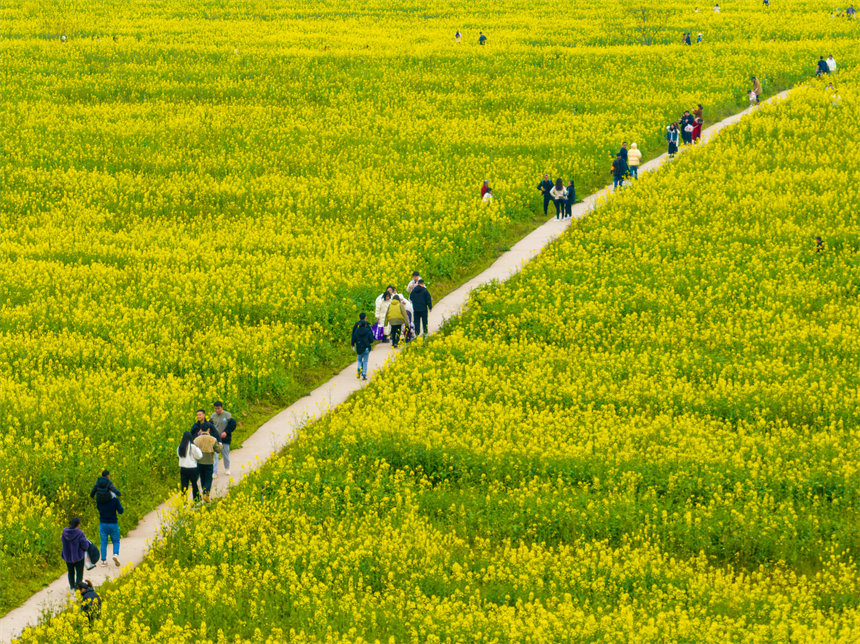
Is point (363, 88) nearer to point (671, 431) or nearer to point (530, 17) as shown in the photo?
point (530, 17)

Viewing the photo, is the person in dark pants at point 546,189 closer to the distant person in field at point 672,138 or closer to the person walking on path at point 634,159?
the person walking on path at point 634,159

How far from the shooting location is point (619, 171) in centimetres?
4112

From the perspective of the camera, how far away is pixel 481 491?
64.5 feet

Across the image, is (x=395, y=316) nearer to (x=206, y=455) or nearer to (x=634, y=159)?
(x=206, y=455)

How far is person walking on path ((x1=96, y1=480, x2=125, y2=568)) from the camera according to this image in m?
17.8

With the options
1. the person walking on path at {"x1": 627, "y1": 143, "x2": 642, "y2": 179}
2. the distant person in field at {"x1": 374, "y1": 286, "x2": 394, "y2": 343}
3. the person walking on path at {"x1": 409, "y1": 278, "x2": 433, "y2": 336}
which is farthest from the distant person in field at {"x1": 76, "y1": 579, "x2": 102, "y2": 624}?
the person walking on path at {"x1": 627, "y1": 143, "x2": 642, "y2": 179}

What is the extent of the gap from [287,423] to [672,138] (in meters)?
27.5

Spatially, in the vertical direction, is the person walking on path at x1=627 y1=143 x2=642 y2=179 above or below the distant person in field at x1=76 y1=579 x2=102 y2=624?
above

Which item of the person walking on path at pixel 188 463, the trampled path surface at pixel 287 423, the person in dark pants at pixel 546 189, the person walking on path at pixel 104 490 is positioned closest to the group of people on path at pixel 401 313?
the trampled path surface at pixel 287 423

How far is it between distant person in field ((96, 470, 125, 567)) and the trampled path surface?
318mm

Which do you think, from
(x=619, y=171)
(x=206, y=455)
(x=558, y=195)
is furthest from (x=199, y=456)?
(x=619, y=171)

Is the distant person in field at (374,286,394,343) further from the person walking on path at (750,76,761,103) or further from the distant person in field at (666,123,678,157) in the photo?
the person walking on path at (750,76,761,103)

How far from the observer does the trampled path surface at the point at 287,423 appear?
56.0 feet

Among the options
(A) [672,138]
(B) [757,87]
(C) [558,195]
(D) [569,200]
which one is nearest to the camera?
(C) [558,195]
